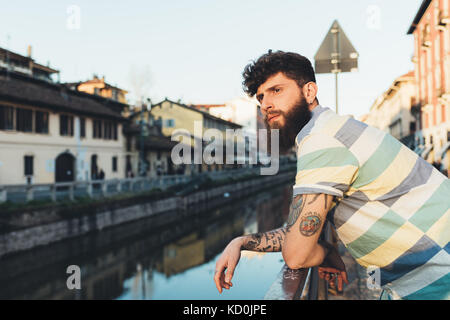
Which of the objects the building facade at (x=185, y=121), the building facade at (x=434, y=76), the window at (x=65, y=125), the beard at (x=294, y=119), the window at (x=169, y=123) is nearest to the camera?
the beard at (x=294, y=119)

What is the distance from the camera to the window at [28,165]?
2325cm

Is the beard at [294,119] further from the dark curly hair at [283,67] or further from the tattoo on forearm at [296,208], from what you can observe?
the tattoo on forearm at [296,208]

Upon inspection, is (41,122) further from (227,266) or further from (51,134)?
(227,266)

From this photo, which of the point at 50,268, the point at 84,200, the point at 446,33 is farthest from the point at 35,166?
the point at 446,33

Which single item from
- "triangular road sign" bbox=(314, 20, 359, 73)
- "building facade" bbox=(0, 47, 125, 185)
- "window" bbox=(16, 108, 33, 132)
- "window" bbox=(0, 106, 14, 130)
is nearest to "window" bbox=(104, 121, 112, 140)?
"building facade" bbox=(0, 47, 125, 185)

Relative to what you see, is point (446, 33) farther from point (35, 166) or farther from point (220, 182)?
point (35, 166)

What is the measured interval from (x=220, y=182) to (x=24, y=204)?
2417cm

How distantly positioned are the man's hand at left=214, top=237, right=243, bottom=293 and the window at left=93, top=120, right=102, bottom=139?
30419mm

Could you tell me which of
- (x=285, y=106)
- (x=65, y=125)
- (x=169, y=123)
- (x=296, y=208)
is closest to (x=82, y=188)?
(x=65, y=125)

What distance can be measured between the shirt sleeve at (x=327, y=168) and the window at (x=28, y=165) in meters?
25.6

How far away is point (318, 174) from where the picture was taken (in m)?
1.28

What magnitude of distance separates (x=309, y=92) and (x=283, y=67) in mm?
167

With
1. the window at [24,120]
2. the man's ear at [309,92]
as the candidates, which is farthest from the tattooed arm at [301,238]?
the window at [24,120]

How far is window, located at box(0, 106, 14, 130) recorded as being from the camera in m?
21.5
